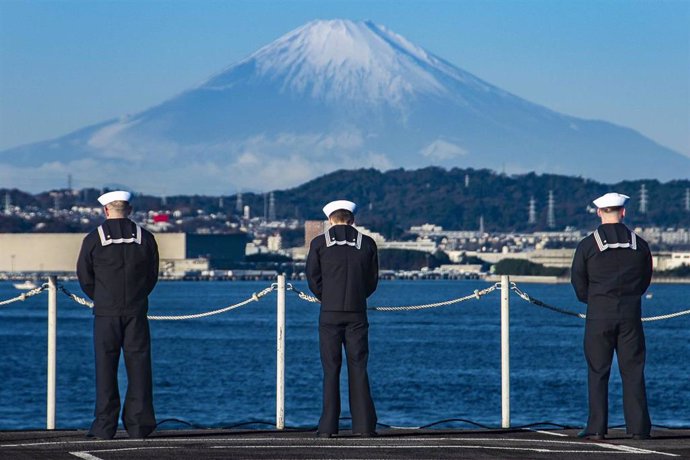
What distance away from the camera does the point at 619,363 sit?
569 inches

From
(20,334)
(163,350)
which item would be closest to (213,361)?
(163,350)

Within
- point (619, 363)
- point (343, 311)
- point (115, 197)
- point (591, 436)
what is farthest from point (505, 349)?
point (115, 197)

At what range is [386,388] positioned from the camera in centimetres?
6106

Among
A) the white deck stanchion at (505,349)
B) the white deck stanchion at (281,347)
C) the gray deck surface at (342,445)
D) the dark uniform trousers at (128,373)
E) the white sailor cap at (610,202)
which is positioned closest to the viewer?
the gray deck surface at (342,445)

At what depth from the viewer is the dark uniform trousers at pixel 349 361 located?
14477 millimetres

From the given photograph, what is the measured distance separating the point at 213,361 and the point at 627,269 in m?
63.3

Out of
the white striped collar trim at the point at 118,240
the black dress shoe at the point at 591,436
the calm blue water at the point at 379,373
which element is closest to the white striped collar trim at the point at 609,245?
the black dress shoe at the point at 591,436

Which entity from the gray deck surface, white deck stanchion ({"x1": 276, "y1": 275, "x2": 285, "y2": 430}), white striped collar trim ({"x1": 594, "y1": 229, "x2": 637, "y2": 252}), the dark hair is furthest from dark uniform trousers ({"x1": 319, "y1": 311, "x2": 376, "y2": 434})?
white striped collar trim ({"x1": 594, "y1": 229, "x2": 637, "y2": 252})

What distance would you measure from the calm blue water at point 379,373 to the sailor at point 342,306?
20.2 m

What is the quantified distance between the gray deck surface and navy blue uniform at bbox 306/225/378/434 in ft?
A: 0.93

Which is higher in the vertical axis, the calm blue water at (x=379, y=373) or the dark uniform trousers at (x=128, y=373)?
the dark uniform trousers at (x=128, y=373)

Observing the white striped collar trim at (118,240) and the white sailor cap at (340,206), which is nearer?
the white striped collar trim at (118,240)

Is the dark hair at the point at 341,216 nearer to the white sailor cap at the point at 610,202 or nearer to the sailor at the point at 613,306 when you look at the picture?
the sailor at the point at 613,306

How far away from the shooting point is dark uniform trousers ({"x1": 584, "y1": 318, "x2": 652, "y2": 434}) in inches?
567
